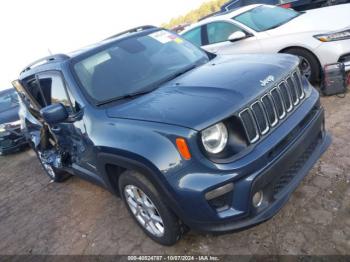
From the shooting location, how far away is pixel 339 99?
5195mm

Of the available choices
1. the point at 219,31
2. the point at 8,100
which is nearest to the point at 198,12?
the point at 8,100

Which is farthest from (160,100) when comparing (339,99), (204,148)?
(339,99)

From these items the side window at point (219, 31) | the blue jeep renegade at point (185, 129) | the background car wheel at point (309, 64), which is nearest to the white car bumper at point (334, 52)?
the background car wheel at point (309, 64)

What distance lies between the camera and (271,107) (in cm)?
269

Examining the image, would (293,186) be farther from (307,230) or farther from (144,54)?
(144,54)

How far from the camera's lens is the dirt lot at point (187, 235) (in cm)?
285

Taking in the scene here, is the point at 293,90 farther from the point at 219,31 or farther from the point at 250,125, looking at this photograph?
the point at 219,31

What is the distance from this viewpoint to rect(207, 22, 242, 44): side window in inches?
251

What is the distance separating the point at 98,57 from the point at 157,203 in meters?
1.77

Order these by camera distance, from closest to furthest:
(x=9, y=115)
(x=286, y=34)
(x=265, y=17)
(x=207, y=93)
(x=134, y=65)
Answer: (x=207, y=93), (x=134, y=65), (x=286, y=34), (x=265, y=17), (x=9, y=115)

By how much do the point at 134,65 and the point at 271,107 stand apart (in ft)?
5.10

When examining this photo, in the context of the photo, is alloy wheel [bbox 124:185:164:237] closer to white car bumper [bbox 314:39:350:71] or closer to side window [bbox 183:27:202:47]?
white car bumper [bbox 314:39:350:71]

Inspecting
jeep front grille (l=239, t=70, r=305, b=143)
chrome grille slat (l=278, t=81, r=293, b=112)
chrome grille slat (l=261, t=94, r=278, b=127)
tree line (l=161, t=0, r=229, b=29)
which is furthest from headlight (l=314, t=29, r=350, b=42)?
tree line (l=161, t=0, r=229, b=29)

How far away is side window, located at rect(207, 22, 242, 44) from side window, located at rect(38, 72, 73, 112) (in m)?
3.69
